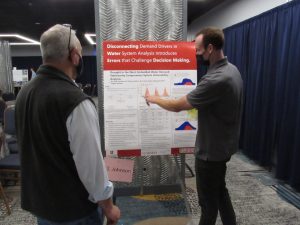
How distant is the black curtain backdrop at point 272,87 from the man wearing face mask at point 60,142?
8.64ft

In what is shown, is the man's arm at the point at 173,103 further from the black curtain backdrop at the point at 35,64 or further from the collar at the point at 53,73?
the black curtain backdrop at the point at 35,64

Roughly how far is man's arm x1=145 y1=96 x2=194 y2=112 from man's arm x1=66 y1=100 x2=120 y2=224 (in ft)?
2.53

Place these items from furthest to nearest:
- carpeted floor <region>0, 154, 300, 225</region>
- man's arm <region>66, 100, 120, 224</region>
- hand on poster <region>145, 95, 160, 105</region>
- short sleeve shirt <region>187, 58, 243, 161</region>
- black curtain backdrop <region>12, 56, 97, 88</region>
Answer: black curtain backdrop <region>12, 56, 97, 88</region>, carpeted floor <region>0, 154, 300, 225</region>, hand on poster <region>145, 95, 160, 105</region>, short sleeve shirt <region>187, 58, 243, 161</region>, man's arm <region>66, 100, 120, 224</region>

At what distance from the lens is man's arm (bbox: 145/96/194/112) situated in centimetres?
175

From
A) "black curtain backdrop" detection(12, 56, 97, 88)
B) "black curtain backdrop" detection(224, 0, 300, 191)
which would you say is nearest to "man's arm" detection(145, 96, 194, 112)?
"black curtain backdrop" detection(224, 0, 300, 191)

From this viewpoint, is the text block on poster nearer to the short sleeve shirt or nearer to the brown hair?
the short sleeve shirt

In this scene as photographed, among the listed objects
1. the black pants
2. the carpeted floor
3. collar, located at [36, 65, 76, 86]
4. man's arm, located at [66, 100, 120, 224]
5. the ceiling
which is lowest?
the carpeted floor


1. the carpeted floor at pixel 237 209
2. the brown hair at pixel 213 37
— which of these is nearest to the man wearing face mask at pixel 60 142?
the brown hair at pixel 213 37

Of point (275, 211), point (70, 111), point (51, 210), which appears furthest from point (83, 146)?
point (275, 211)

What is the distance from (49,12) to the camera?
6.73 meters

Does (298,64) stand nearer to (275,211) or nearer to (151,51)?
(275,211)

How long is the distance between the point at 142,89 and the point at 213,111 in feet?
1.74

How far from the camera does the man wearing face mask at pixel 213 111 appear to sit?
166cm

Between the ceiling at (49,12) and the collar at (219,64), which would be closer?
the collar at (219,64)
